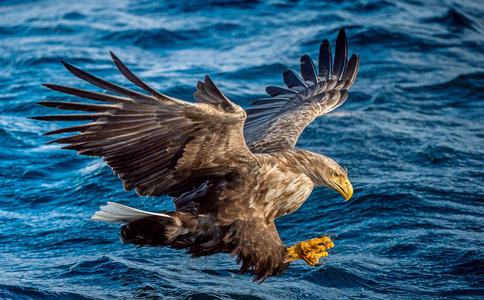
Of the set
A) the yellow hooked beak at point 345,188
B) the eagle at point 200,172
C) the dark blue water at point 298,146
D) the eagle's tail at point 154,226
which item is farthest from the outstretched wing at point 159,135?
the dark blue water at point 298,146

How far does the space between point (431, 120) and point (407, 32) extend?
4244 millimetres

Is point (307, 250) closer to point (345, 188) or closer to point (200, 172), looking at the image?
point (345, 188)

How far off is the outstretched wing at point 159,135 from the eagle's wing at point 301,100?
3.44 feet

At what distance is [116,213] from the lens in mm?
4152

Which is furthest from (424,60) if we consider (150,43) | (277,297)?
(277,297)

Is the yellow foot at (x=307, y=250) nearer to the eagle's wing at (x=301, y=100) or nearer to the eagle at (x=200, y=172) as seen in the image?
the eagle at (x=200, y=172)

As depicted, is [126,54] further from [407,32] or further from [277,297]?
[277,297]

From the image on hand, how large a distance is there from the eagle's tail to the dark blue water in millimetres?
478

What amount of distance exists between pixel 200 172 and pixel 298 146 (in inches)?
148

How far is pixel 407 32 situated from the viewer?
12.8 m

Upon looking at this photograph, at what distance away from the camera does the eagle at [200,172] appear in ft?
12.4

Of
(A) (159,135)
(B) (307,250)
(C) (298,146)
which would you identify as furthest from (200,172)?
(C) (298,146)

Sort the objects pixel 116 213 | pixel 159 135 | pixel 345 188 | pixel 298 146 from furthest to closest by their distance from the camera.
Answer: pixel 298 146 → pixel 345 188 → pixel 116 213 → pixel 159 135

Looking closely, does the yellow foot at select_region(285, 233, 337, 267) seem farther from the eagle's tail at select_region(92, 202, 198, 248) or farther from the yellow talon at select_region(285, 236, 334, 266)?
the eagle's tail at select_region(92, 202, 198, 248)
